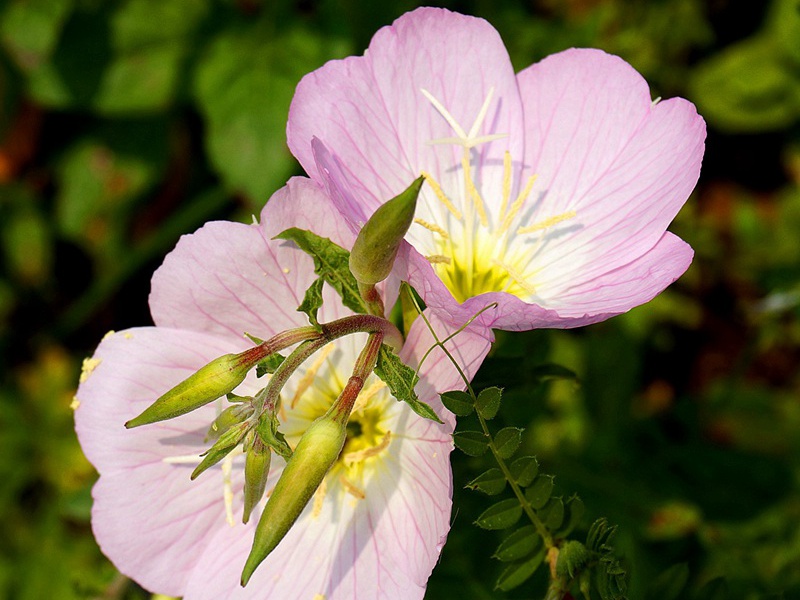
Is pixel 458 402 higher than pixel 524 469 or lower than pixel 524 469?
higher

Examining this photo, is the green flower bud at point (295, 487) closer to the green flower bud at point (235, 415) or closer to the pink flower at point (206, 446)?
the green flower bud at point (235, 415)

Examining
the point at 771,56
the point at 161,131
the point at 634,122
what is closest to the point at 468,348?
the point at 634,122

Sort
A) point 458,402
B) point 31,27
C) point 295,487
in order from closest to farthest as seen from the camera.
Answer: point 295,487
point 458,402
point 31,27

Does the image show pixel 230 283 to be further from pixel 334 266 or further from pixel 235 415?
pixel 235 415

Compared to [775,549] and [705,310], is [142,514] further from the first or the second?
[705,310]

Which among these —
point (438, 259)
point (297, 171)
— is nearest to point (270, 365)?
point (438, 259)

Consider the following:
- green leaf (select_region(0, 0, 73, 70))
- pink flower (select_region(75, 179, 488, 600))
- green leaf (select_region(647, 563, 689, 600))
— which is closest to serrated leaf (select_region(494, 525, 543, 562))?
pink flower (select_region(75, 179, 488, 600))
